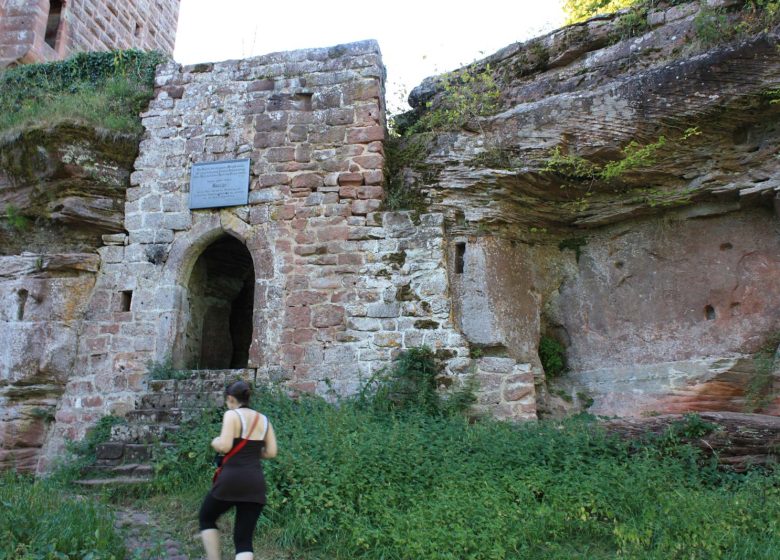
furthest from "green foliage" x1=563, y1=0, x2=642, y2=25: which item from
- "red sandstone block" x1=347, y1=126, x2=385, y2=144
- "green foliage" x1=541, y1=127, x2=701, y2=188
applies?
"red sandstone block" x1=347, y1=126, x2=385, y2=144

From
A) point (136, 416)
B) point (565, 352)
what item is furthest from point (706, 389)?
point (136, 416)

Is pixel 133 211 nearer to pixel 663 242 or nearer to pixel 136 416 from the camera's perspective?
pixel 136 416

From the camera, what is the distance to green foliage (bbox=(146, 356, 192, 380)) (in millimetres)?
7602

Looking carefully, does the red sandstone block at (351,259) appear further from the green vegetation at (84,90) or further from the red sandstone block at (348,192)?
the green vegetation at (84,90)

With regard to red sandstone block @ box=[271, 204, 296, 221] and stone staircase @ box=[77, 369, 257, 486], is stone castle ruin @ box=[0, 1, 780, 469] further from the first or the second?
stone staircase @ box=[77, 369, 257, 486]

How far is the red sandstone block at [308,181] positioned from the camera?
26.5 ft

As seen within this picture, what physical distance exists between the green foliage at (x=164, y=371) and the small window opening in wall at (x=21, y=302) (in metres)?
1.65

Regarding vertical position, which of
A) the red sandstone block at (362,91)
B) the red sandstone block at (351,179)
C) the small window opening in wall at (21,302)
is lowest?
the small window opening in wall at (21,302)

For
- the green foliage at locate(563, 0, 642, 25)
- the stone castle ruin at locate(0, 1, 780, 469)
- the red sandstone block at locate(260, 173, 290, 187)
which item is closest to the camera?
→ the stone castle ruin at locate(0, 1, 780, 469)

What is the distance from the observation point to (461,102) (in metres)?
8.35

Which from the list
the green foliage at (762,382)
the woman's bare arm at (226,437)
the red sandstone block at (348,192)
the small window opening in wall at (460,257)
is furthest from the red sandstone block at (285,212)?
the green foliage at (762,382)

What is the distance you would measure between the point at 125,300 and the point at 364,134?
337 centimetres

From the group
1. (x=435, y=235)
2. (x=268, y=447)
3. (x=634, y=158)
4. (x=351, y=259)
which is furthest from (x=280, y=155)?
(x=268, y=447)

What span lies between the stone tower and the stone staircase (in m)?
Answer: 7.43
